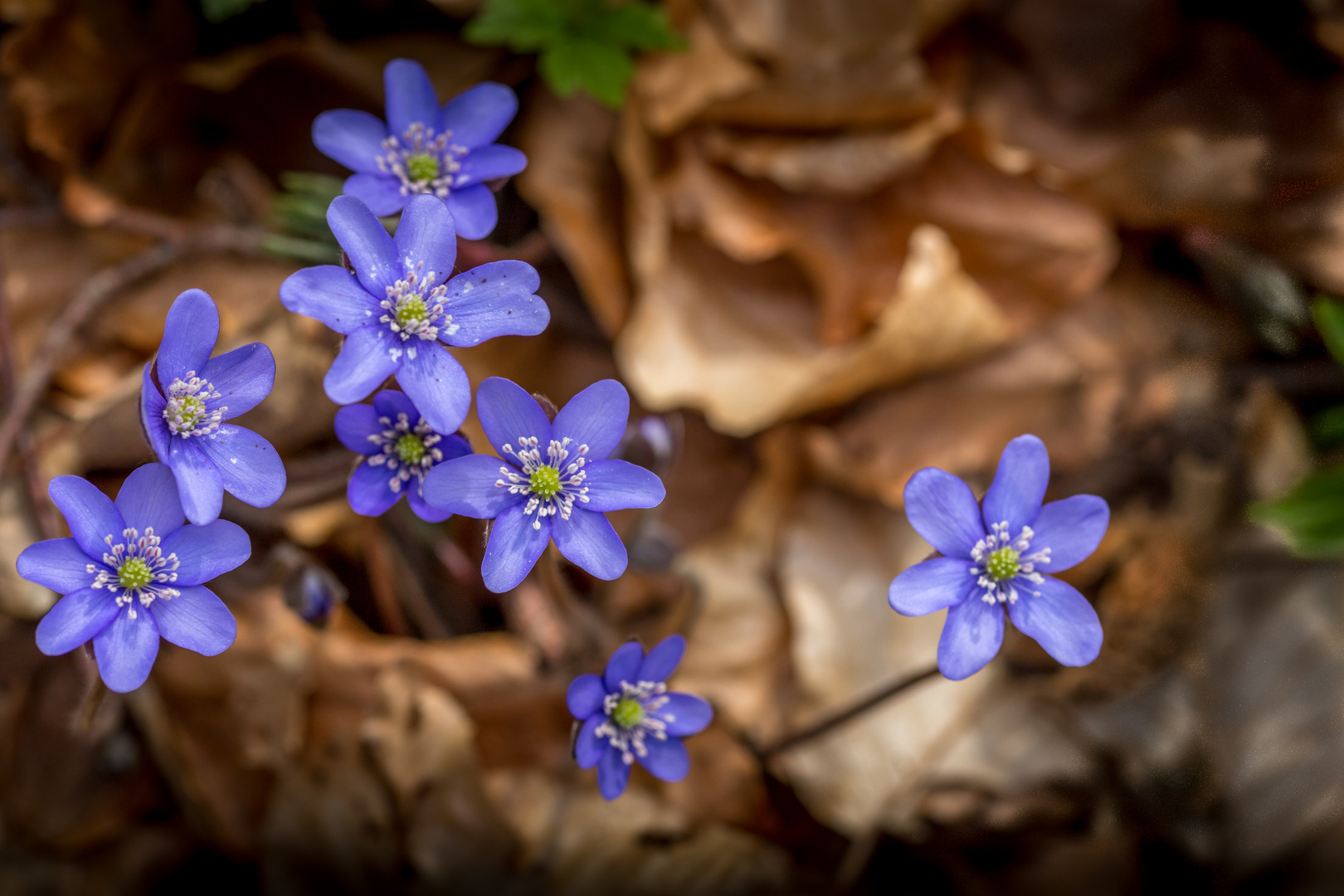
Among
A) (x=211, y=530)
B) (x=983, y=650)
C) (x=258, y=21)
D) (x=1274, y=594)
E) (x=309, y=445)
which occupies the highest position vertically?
(x=258, y=21)

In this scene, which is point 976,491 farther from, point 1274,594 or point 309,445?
point 309,445

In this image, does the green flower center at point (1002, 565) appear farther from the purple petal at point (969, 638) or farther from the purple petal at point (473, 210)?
the purple petal at point (473, 210)

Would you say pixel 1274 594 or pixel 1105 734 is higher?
pixel 1274 594

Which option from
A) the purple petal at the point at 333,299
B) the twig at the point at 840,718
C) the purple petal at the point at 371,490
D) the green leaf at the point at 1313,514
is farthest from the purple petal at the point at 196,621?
the green leaf at the point at 1313,514

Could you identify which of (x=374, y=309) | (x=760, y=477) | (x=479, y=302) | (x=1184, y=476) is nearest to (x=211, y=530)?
(x=374, y=309)

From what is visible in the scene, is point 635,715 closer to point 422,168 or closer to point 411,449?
point 411,449

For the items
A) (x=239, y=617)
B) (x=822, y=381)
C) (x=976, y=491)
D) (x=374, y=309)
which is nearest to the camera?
(x=374, y=309)

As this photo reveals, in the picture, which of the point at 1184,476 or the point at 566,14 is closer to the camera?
the point at 566,14
